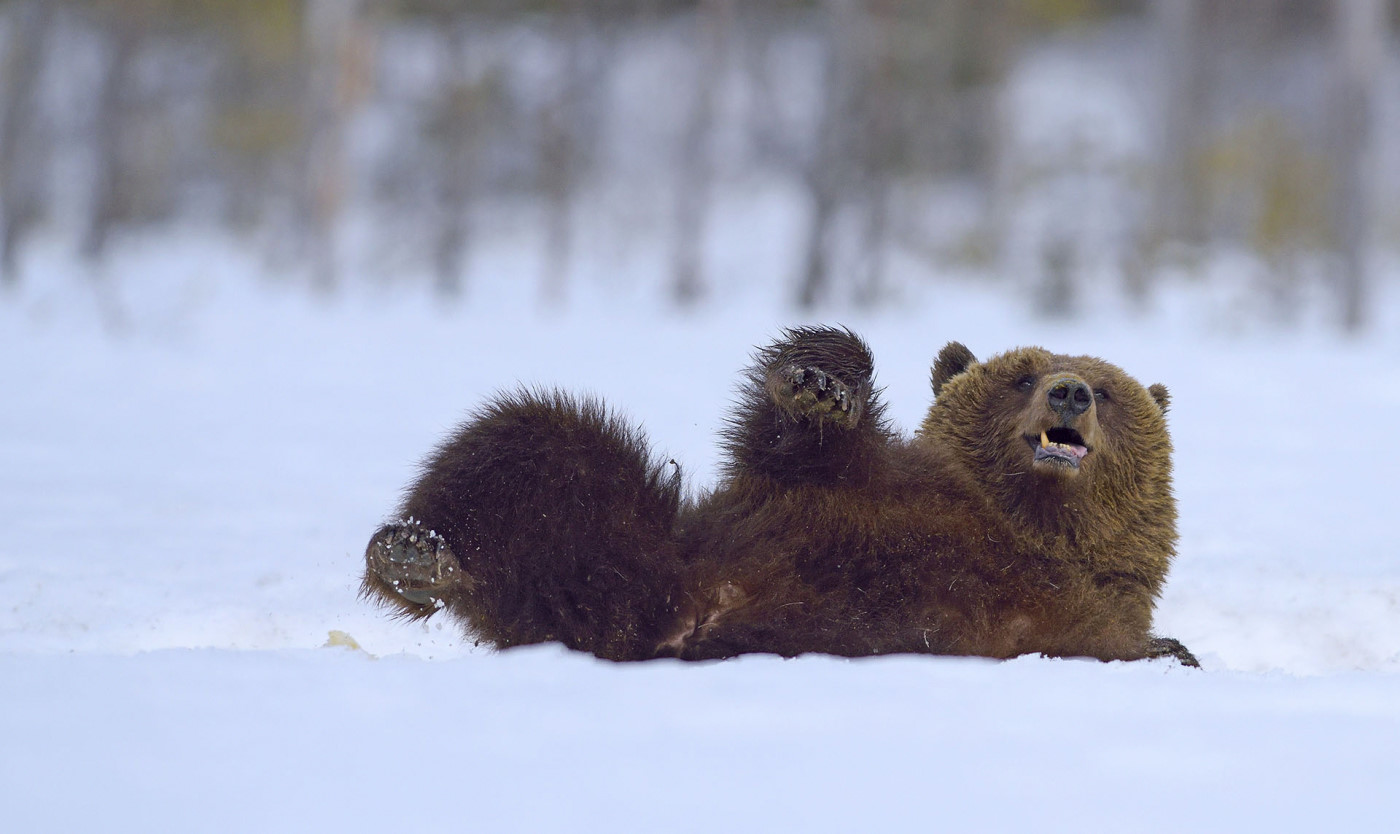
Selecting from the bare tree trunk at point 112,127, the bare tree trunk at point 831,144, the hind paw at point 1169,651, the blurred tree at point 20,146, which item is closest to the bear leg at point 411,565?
the hind paw at point 1169,651

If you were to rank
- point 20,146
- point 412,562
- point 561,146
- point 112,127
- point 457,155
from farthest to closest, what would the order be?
point 457,155, point 112,127, point 561,146, point 20,146, point 412,562

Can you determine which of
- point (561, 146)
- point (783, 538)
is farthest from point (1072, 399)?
point (561, 146)

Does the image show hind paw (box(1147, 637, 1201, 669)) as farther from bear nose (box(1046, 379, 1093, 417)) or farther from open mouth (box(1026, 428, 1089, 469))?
A: bear nose (box(1046, 379, 1093, 417))

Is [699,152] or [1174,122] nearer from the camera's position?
[699,152]

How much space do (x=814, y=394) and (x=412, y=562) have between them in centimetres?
98

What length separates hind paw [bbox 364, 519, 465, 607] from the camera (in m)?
2.80

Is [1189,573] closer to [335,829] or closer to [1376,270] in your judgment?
[335,829]

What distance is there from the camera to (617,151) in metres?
23.5

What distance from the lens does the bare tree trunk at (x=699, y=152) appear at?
14.3 m

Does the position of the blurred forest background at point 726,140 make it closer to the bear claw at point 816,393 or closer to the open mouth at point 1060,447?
the open mouth at point 1060,447

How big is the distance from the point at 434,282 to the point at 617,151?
22.0ft

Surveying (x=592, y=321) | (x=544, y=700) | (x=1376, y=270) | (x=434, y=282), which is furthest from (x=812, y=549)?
(x=1376, y=270)

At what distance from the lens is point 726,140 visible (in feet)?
85.6

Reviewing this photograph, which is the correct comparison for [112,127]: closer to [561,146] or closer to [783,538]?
[561,146]
